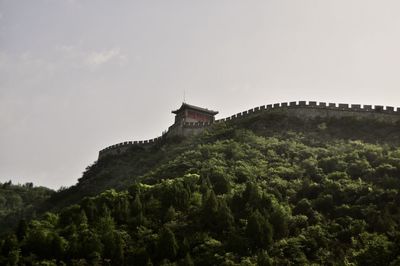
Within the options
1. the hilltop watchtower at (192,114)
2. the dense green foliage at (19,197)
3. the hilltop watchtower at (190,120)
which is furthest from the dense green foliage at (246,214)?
the dense green foliage at (19,197)

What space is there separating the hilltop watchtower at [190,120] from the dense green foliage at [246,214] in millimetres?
10460

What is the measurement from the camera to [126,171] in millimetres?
57500

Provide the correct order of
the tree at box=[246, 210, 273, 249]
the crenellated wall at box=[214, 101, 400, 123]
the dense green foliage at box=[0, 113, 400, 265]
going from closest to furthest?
the dense green foliage at box=[0, 113, 400, 265] → the tree at box=[246, 210, 273, 249] → the crenellated wall at box=[214, 101, 400, 123]

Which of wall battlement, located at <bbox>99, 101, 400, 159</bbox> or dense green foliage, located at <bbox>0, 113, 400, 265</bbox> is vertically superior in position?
wall battlement, located at <bbox>99, 101, 400, 159</bbox>

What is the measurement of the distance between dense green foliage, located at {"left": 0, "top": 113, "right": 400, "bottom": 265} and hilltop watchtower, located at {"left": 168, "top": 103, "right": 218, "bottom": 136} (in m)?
10.5

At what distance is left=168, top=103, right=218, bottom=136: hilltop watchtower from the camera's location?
192ft

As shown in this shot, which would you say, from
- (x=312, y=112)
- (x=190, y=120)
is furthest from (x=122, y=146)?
(x=312, y=112)

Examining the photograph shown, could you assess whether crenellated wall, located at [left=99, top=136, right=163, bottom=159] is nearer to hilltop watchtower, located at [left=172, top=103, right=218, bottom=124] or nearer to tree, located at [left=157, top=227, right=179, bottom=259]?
hilltop watchtower, located at [left=172, top=103, right=218, bottom=124]

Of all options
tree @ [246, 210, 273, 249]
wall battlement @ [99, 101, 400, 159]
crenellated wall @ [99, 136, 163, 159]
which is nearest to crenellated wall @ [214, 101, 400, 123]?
wall battlement @ [99, 101, 400, 159]

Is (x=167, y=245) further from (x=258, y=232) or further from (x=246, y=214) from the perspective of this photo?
(x=246, y=214)

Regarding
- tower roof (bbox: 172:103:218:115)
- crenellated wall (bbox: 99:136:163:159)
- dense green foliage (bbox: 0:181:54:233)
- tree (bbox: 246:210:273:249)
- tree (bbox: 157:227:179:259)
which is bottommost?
tree (bbox: 157:227:179:259)

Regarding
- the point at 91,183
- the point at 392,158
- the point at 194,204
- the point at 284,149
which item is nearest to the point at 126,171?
the point at 91,183

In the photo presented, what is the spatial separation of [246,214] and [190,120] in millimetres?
27940

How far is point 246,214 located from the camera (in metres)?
34.3
